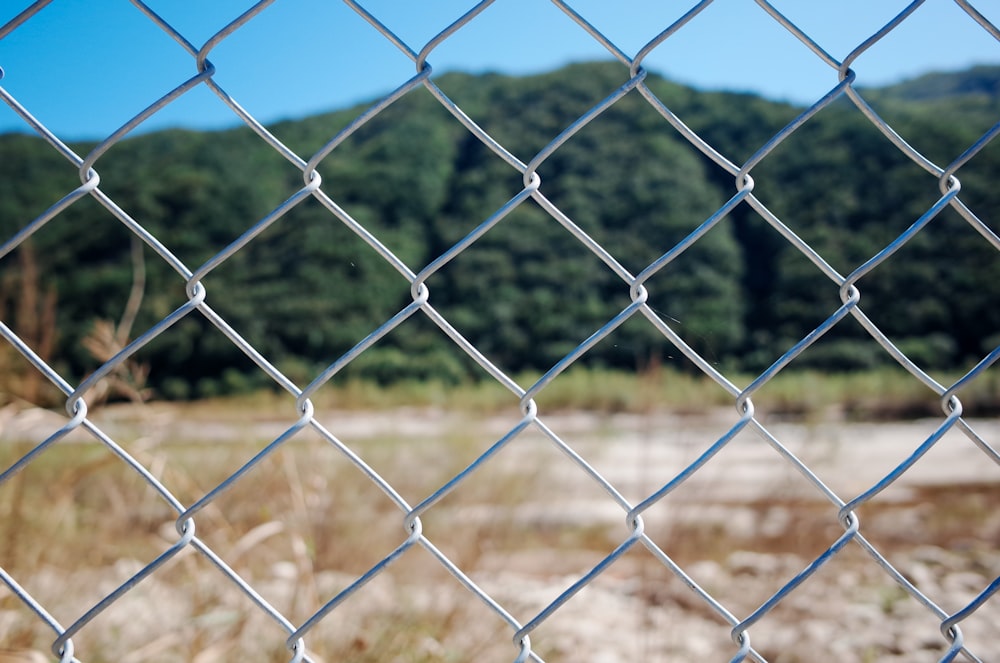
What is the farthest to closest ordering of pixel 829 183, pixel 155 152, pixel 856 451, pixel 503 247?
pixel 155 152 → pixel 503 247 → pixel 829 183 → pixel 856 451

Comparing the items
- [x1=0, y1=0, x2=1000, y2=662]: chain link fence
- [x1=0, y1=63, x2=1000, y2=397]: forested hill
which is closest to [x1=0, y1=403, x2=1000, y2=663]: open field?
[x1=0, y1=0, x2=1000, y2=662]: chain link fence

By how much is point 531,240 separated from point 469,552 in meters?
8.44

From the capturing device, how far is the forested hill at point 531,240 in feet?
25.5

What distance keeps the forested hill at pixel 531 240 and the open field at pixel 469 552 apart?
8.55ft

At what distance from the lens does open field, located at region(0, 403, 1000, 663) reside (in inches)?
67.0

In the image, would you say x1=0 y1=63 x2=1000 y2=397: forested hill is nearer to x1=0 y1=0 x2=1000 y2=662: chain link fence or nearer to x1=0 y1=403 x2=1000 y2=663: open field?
x1=0 y1=403 x2=1000 y2=663: open field

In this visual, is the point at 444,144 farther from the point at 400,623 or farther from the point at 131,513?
the point at 400,623

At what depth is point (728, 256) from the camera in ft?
28.8

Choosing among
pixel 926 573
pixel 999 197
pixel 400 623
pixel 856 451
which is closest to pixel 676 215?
pixel 999 197

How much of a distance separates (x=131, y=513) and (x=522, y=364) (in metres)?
5.94

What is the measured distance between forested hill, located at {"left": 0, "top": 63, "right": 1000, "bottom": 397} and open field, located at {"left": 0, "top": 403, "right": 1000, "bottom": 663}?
2.61m

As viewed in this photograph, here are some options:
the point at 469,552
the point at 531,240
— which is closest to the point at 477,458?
the point at 469,552

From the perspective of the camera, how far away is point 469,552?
7.23 feet

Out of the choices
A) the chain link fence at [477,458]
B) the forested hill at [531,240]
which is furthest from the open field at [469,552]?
the forested hill at [531,240]
